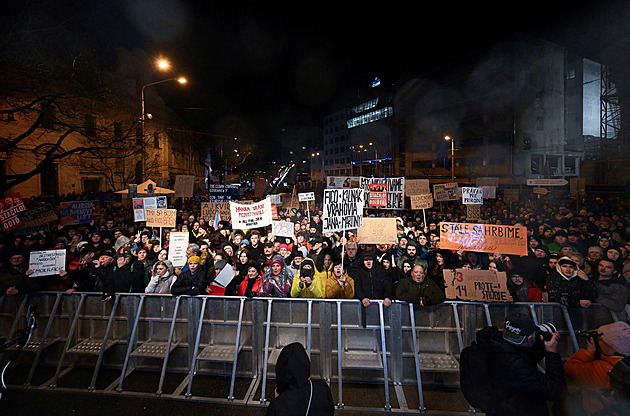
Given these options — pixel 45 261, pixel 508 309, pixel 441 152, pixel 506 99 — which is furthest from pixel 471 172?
pixel 45 261

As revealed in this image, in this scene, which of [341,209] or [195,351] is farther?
[341,209]

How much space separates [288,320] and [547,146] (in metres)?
50.2

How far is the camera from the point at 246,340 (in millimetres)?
5254

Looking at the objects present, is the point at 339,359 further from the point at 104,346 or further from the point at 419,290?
the point at 104,346

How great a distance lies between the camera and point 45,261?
5.88 metres

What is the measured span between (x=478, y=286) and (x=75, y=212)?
11.5m

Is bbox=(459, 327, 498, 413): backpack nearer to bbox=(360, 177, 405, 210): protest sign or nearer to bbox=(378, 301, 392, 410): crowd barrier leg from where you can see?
bbox=(378, 301, 392, 410): crowd barrier leg

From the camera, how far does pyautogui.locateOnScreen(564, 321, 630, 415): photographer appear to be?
2.84 m

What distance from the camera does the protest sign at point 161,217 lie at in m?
9.20

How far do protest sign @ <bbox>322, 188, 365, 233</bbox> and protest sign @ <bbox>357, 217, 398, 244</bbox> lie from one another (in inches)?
40.8

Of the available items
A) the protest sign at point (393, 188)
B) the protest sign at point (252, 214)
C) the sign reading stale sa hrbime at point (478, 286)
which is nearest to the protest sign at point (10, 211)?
the protest sign at point (252, 214)

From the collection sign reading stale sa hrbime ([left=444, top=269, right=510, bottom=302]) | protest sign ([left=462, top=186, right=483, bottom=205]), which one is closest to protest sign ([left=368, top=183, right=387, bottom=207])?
protest sign ([left=462, top=186, right=483, bottom=205])

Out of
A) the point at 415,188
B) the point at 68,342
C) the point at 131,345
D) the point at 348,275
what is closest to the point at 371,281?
the point at 348,275

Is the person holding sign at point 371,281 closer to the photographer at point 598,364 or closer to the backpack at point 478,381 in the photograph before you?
the backpack at point 478,381
